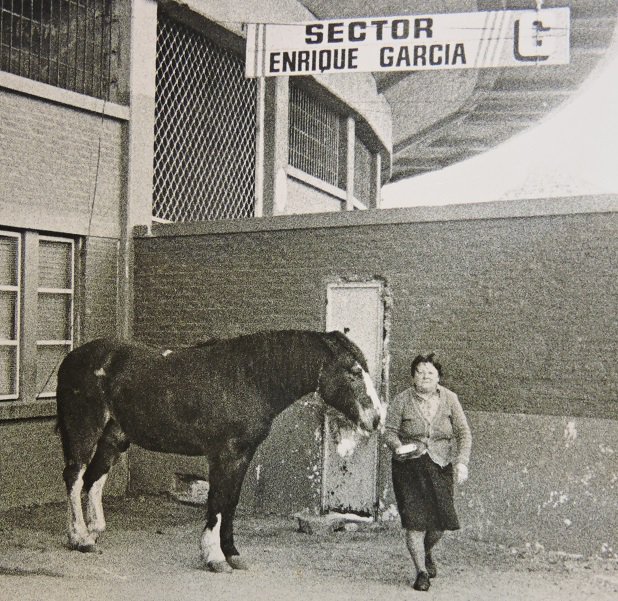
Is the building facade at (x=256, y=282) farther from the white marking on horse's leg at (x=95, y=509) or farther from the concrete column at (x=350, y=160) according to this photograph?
the concrete column at (x=350, y=160)

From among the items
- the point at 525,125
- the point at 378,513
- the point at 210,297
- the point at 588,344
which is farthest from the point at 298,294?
the point at 525,125

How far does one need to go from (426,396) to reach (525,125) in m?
14.3

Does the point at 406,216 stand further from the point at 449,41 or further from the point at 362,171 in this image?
the point at 362,171

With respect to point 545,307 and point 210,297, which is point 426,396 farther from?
point 210,297

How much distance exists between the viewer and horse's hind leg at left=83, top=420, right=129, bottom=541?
6734mm

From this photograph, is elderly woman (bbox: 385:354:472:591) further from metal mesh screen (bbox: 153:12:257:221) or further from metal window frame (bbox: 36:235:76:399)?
metal mesh screen (bbox: 153:12:257:221)

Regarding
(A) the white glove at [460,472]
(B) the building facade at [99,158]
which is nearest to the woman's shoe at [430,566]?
(A) the white glove at [460,472]

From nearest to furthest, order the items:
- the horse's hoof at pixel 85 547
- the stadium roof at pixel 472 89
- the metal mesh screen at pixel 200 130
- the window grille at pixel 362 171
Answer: the horse's hoof at pixel 85 547 < the metal mesh screen at pixel 200 130 < the stadium roof at pixel 472 89 < the window grille at pixel 362 171

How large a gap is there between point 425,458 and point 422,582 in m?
0.84

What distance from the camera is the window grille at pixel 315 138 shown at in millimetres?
12984

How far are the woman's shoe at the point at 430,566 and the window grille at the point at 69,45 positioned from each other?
20.8ft

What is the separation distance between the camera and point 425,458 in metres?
5.57

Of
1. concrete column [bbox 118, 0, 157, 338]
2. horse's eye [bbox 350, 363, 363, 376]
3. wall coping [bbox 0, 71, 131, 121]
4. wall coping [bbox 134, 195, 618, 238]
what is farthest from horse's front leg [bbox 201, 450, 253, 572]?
wall coping [bbox 0, 71, 131, 121]

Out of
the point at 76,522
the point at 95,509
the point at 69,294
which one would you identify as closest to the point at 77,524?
the point at 76,522
